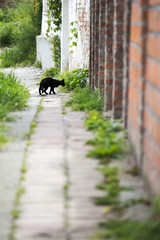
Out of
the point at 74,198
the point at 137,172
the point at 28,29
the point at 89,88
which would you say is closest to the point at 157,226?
the point at 74,198

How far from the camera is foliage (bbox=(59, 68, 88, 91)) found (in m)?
10.2

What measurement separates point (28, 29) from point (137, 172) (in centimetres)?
1698

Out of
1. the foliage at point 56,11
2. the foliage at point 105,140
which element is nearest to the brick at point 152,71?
the foliage at point 105,140

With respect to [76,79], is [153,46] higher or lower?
higher

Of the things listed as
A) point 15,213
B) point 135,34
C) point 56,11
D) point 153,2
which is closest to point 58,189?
point 15,213

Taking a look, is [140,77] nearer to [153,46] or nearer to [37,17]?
[153,46]

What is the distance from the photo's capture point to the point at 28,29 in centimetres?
2039

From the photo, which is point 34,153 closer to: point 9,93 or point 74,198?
point 74,198

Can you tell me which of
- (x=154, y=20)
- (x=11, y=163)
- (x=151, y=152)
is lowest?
(x=11, y=163)

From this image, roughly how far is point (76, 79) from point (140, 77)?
636 cm

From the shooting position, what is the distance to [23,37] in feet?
66.9

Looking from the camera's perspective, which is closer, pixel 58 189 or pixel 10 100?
pixel 58 189

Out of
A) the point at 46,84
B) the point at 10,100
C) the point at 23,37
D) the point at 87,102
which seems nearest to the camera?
the point at 10,100

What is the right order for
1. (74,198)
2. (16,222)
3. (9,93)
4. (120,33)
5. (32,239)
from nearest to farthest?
1. (32,239)
2. (16,222)
3. (74,198)
4. (120,33)
5. (9,93)
